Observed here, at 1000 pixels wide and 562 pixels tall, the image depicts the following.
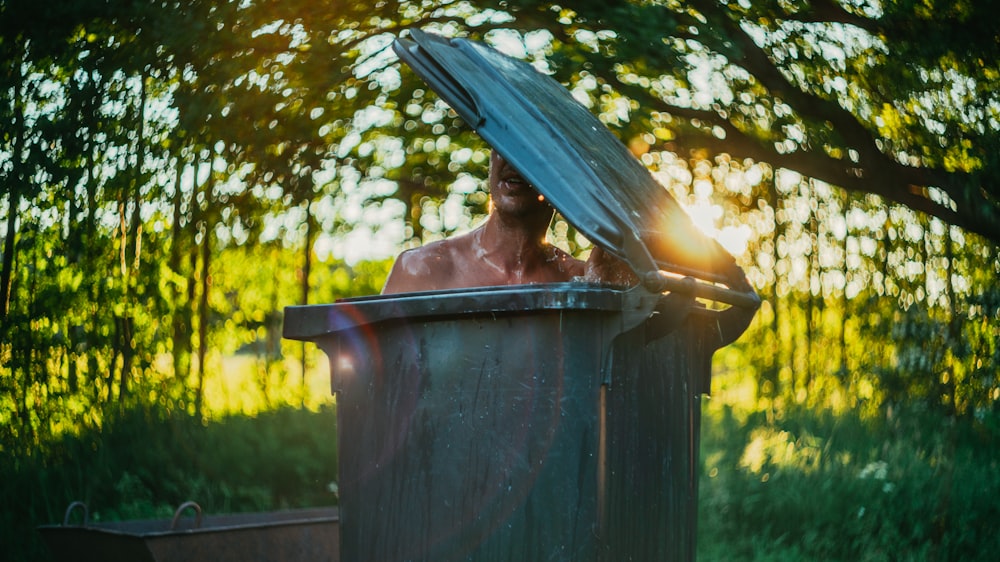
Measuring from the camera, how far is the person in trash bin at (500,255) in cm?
384

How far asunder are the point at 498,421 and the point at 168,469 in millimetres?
4092

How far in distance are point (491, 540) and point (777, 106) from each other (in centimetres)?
437

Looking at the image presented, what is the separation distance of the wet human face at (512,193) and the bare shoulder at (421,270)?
260mm

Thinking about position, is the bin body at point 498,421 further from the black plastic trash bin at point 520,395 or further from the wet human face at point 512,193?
the wet human face at point 512,193

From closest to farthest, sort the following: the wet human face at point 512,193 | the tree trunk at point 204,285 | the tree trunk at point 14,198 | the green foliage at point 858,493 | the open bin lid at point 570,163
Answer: the open bin lid at point 570,163 → the wet human face at point 512,193 → the tree trunk at point 14,198 → the green foliage at point 858,493 → the tree trunk at point 204,285

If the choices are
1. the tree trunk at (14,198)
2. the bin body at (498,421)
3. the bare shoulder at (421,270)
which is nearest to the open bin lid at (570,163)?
the bin body at (498,421)

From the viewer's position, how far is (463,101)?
3531 millimetres

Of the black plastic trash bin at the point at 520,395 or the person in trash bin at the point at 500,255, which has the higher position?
the person in trash bin at the point at 500,255

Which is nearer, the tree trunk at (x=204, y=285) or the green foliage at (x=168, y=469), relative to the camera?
the green foliage at (x=168, y=469)

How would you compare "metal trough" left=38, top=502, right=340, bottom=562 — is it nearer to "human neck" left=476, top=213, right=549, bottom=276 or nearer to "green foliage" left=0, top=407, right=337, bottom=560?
"green foliage" left=0, top=407, right=337, bottom=560

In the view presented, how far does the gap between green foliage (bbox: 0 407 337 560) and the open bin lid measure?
3.09m

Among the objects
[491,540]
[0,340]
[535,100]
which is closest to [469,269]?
[535,100]

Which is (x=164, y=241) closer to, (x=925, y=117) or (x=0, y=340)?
(x=0, y=340)

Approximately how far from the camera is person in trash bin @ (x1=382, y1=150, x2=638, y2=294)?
3.84m
